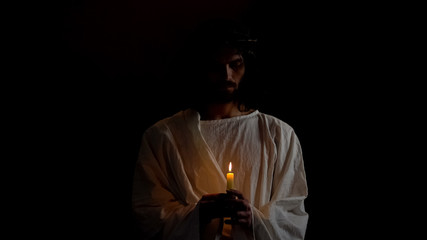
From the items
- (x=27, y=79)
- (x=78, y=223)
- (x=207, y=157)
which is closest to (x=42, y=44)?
(x=27, y=79)

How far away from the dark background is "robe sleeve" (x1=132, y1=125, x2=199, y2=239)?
16.7 inches

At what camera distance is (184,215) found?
1392mm

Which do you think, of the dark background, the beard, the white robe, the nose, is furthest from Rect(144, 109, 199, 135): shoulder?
the dark background

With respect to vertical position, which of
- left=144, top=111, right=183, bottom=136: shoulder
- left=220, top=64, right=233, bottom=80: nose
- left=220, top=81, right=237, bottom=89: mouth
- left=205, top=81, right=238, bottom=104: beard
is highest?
left=220, top=64, right=233, bottom=80: nose

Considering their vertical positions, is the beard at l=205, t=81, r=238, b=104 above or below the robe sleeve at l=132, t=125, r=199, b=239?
above

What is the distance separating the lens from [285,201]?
4.84 feet

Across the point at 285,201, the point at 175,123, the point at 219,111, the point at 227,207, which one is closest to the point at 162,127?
the point at 175,123

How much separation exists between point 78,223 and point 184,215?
783 millimetres

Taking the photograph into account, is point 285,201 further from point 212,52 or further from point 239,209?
point 212,52

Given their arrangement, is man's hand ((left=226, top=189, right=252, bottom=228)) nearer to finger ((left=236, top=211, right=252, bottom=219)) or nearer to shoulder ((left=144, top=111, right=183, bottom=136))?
finger ((left=236, top=211, right=252, bottom=219))

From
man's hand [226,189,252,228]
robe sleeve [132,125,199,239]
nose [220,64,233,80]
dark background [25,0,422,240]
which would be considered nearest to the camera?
man's hand [226,189,252,228]

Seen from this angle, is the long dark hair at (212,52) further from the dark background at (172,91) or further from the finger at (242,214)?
the finger at (242,214)

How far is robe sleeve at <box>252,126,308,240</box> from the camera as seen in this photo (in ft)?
4.54

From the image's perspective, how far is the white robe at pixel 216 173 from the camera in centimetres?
141
